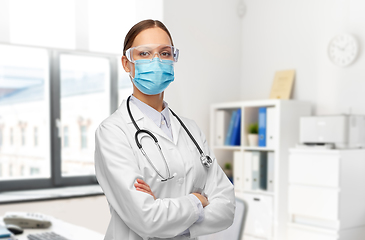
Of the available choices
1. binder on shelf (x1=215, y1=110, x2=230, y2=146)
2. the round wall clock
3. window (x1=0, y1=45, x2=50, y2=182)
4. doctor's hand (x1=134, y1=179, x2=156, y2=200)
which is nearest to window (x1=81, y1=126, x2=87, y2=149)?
window (x1=0, y1=45, x2=50, y2=182)

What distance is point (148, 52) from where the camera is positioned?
1244 mm

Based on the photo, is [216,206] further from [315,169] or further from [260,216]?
[260,216]

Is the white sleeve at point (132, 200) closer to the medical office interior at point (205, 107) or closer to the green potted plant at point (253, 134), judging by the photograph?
the medical office interior at point (205, 107)

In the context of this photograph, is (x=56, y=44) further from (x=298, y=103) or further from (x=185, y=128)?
(x=185, y=128)

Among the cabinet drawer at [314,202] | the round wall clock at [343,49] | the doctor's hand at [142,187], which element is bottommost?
the cabinet drawer at [314,202]

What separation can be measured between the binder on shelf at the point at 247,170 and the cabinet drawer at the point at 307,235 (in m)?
0.60

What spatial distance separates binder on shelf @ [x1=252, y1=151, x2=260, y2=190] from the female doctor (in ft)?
7.73

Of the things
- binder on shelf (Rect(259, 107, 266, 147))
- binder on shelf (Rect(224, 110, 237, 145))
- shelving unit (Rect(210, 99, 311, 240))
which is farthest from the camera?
binder on shelf (Rect(224, 110, 237, 145))

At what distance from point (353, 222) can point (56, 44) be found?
9.10 feet

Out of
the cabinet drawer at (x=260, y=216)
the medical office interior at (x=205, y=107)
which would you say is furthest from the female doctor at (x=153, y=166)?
the cabinet drawer at (x=260, y=216)

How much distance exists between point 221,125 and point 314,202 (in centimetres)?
125

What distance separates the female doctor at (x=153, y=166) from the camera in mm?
1105

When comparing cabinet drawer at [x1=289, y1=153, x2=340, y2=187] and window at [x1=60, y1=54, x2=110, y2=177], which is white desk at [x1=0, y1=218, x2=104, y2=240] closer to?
window at [x1=60, y1=54, x2=110, y2=177]

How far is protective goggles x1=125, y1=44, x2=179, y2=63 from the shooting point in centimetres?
124
